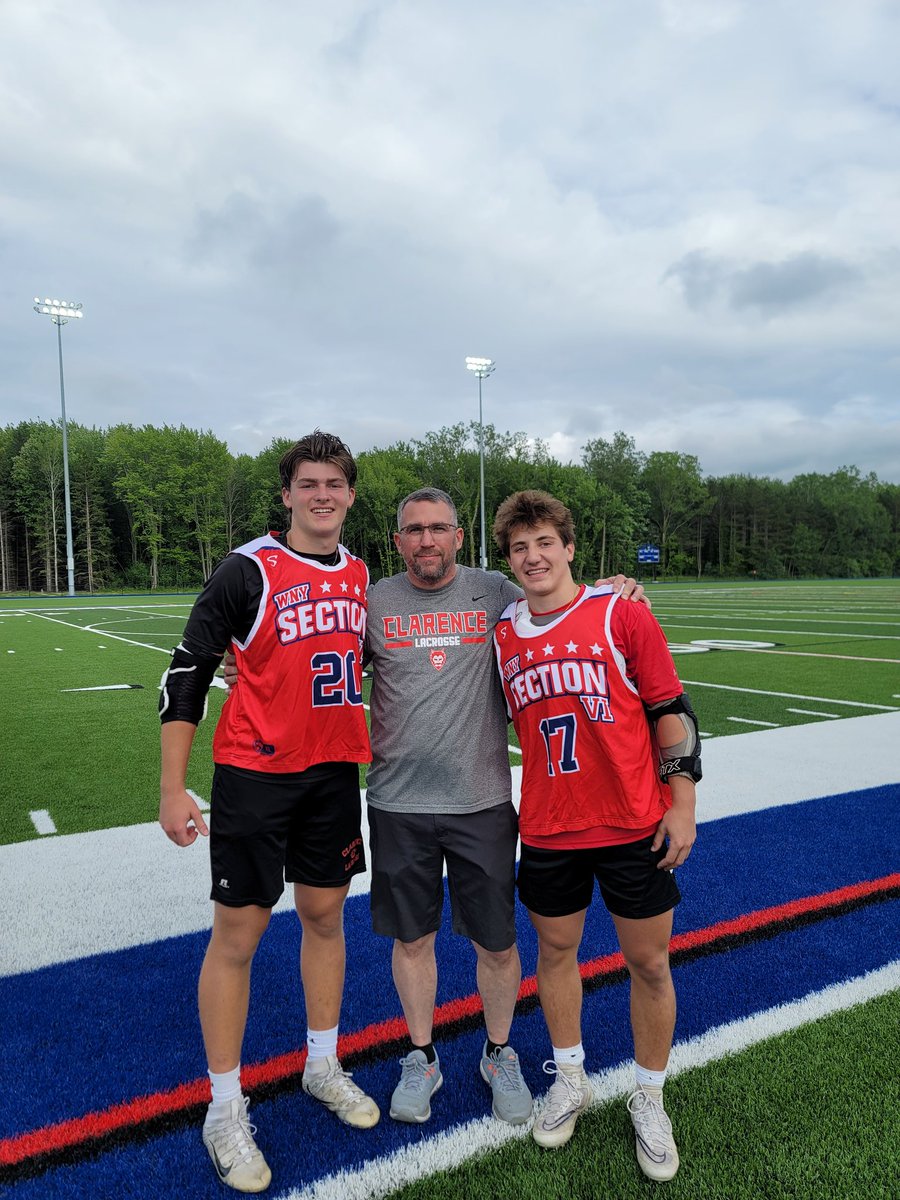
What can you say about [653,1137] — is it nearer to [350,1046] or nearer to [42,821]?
[350,1046]

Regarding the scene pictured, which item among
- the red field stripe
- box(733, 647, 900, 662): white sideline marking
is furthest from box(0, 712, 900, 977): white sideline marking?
box(733, 647, 900, 662): white sideline marking

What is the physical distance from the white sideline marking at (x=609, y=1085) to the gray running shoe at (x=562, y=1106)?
0.06 metres

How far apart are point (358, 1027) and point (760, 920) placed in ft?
5.60

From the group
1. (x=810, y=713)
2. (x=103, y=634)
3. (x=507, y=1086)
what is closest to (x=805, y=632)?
(x=810, y=713)

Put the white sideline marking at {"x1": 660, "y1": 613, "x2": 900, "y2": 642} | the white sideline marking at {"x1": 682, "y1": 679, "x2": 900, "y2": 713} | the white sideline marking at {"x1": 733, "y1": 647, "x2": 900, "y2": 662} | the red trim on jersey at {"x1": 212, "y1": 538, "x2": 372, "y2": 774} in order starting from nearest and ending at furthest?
the red trim on jersey at {"x1": 212, "y1": 538, "x2": 372, "y2": 774}
the white sideline marking at {"x1": 682, "y1": 679, "x2": 900, "y2": 713}
the white sideline marking at {"x1": 733, "y1": 647, "x2": 900, "y2": 662}
the white sideline marking at {"x1": 660, "y1": 613, "x2": 900, "y2": 642}

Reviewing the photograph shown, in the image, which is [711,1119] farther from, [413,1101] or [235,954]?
[235,954]

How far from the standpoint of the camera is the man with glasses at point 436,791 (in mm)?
2229

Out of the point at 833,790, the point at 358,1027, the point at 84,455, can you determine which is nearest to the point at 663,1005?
the point at 358,1027

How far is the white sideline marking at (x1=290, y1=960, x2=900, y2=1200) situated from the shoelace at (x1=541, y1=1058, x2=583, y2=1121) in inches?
3.5

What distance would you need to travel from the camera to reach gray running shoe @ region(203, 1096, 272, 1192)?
185 cm

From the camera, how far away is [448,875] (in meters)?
2.22

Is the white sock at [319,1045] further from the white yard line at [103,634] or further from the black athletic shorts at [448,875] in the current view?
the white yard line at [103,634]

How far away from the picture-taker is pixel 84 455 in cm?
5766

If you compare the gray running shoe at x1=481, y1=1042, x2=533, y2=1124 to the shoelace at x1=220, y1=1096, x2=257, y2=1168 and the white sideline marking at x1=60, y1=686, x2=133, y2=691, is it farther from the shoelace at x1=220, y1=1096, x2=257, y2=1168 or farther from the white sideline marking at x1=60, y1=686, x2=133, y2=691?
the white sideline marking at x1=60, y1=686, x2=133, y2=691
